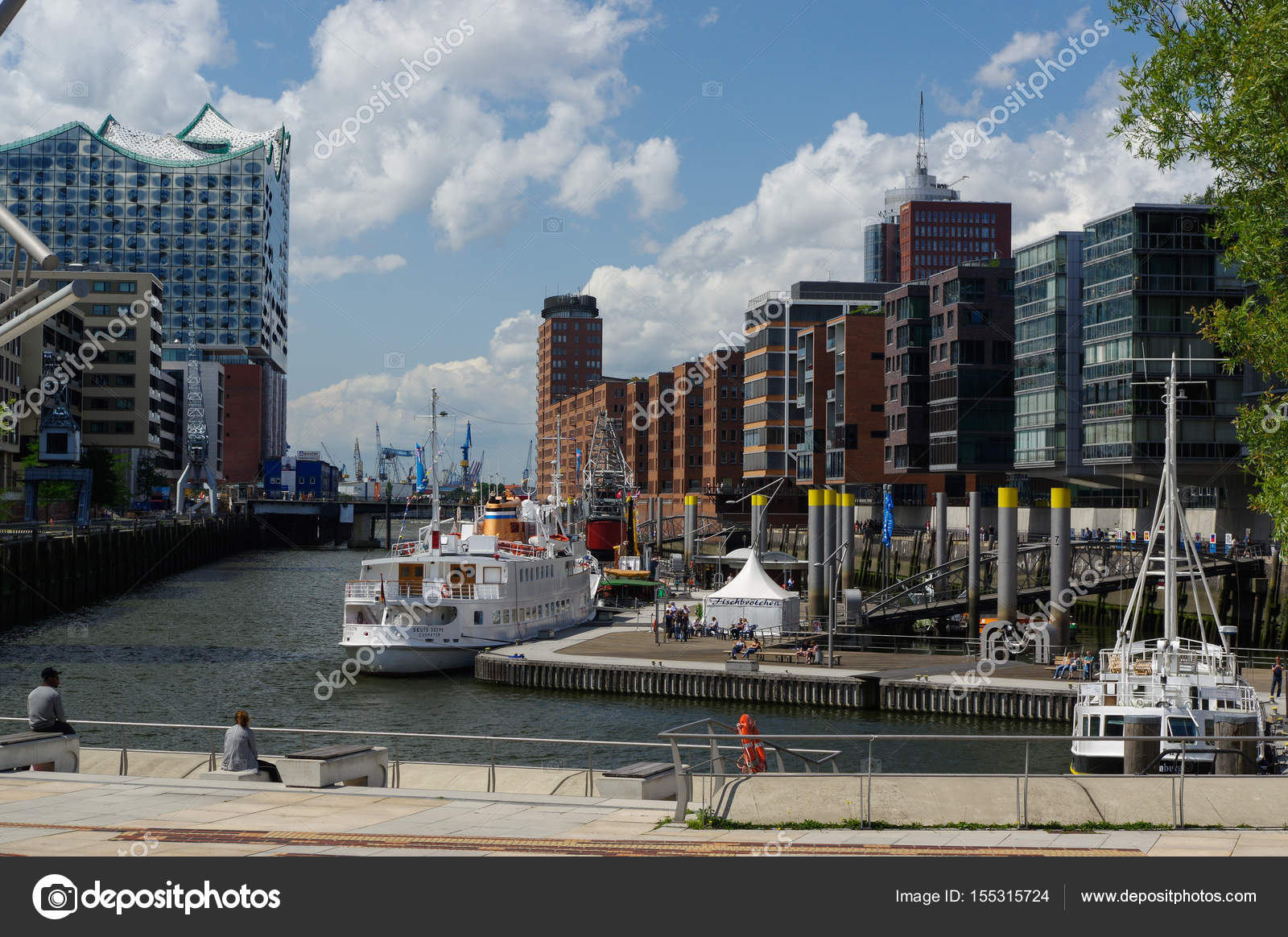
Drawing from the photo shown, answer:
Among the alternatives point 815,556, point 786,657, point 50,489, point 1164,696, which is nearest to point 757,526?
point 815,556

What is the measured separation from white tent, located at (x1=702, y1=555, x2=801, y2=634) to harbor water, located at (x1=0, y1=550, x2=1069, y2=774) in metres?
12.6

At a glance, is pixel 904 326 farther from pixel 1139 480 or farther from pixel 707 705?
pixel 707 705

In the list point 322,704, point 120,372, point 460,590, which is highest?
point 120,372

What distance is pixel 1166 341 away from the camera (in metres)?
87.4

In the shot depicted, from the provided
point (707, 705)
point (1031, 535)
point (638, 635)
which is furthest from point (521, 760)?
point (1031, 535)

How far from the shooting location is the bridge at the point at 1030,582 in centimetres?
6825

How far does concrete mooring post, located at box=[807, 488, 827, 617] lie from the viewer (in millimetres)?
69812

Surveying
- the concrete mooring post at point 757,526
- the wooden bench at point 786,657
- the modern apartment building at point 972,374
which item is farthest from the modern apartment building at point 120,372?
the wooden bench at point 786,657

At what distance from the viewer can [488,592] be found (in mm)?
61500

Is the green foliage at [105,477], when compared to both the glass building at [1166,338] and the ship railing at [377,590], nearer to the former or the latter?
the ship railing at [377,590]

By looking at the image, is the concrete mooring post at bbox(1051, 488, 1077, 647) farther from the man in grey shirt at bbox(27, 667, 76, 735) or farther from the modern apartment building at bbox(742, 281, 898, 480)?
the modern apartment building at bbox(742, 281, 898, 480)
